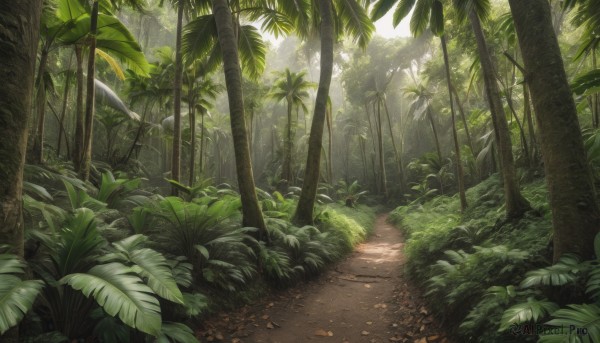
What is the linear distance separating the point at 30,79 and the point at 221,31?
4.68m

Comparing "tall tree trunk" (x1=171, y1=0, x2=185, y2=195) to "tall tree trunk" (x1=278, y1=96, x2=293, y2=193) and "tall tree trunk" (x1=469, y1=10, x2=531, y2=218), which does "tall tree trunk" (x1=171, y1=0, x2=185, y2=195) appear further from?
"tall tree trunk" (x1=469, y1=10, x2=531, y2=218)

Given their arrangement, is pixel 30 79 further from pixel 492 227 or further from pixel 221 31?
pixel 492 227

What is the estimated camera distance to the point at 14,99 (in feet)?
6.93

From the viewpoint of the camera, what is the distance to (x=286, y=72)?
17109mm

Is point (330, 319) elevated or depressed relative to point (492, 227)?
depressed

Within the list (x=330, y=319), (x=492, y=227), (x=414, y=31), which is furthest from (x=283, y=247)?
(x=414, y=31)

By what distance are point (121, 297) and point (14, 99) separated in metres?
1.65

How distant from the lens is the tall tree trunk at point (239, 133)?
5.99m

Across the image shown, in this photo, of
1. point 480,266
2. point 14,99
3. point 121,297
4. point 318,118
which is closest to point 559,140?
point 480,266

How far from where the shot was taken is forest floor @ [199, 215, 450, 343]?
387 centimetres

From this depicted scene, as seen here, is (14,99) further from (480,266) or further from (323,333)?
(480,266)

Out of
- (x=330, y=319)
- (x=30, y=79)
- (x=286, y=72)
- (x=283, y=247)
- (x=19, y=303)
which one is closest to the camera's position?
(x=19, y=303)

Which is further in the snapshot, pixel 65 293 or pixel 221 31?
pixel 221 31

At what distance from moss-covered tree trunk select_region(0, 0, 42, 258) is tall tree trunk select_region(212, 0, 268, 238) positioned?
385cm
